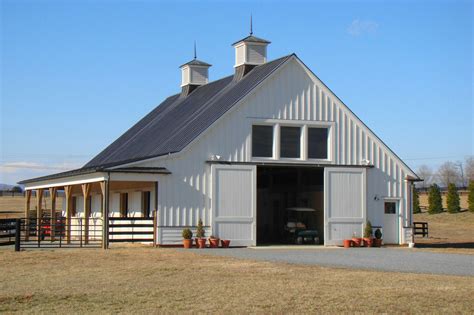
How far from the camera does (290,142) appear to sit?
33062mm

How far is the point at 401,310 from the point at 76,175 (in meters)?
21.9

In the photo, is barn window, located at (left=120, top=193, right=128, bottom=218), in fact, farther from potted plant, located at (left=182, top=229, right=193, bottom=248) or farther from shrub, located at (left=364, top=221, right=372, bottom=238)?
shrub, located at (left=364, top=221, right=372, bottom=238)

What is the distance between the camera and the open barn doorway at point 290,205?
3544cm

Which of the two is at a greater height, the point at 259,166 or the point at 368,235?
the point at 259,166

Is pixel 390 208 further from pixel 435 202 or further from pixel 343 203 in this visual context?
pixel 435 202

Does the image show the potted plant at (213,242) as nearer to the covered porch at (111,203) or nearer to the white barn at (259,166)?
the white barn at (259,166)

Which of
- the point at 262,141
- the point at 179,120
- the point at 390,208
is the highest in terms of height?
the point at 179,120

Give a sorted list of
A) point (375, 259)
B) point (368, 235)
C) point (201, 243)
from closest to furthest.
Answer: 1. point (375, 259)
2. point (201, 243)
3. point (368, 235)

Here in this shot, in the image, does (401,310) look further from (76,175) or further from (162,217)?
(76,175)

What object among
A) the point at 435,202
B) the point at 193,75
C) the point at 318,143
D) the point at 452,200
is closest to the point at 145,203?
the point at 318,143

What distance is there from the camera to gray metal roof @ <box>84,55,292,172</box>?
33031 mm

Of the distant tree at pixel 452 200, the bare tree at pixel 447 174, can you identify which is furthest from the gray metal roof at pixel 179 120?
the bare tree at pixel 447 174

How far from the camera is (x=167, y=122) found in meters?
41.1

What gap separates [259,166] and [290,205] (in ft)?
22.7
